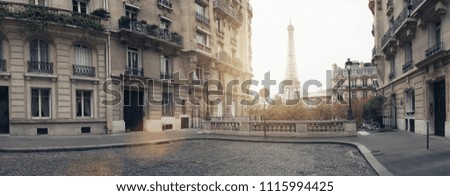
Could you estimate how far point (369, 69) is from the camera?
62500 millimetres

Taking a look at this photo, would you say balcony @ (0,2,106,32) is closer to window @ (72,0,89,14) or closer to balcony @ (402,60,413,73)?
window @ (72,0,89,14)

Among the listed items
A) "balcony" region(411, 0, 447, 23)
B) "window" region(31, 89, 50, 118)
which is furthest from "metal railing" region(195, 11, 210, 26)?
"balcony" region(411, 0, 447, 23)

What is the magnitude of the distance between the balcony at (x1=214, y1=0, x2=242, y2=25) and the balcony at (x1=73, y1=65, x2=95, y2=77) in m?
16.2

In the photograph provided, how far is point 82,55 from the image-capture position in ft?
58.8

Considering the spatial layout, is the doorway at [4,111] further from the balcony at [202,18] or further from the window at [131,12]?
the balcony at [202,18]

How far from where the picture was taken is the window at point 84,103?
17.8 metres

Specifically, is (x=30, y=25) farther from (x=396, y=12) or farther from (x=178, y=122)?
(x=396, y=12)

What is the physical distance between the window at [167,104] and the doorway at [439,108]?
61.9 ft

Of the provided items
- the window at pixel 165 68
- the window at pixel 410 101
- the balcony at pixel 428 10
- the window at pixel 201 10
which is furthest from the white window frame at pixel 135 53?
the window at pixel 410 101

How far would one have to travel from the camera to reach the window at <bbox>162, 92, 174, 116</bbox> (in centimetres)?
2288

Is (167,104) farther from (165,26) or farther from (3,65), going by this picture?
(3,65)

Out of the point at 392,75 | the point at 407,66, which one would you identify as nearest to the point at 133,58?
the point at 407,66

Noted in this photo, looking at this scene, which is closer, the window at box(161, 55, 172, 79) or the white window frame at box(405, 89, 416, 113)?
the white window frame at box(405, 89, 416, 113)

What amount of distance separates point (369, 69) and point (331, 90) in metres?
10.1
